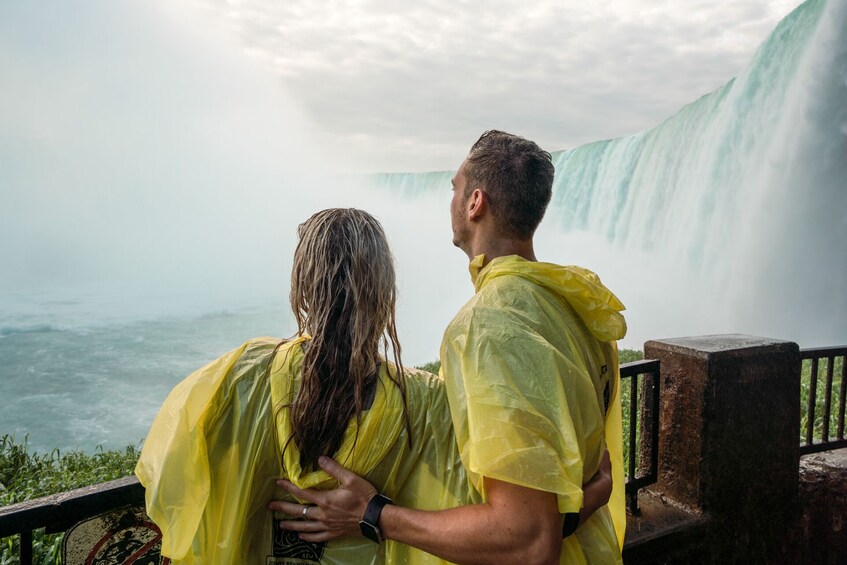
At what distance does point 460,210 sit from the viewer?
1700mm

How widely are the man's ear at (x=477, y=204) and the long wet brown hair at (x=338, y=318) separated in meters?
0.24

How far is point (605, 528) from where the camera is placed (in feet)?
5.38

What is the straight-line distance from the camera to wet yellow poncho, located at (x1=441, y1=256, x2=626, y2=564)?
4.14 feet

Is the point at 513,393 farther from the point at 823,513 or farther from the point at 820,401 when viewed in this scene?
the point at 820,401

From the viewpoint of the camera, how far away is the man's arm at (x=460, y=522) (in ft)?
4.16

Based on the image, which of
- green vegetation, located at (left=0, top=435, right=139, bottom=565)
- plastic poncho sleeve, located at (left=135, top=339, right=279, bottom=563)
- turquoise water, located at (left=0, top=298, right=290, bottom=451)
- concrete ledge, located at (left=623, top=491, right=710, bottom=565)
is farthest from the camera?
turquoise water, located at (left=0, top=298, right=290, bottom=451)

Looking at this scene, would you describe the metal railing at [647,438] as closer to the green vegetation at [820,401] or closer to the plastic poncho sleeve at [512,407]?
the plastic poncho sleeve at [512,407]

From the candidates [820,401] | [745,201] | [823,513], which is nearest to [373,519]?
[823,513]

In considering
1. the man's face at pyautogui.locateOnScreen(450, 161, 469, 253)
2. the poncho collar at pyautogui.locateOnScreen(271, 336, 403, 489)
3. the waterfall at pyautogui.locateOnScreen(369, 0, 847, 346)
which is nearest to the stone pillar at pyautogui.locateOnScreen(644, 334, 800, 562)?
the man's face at pyautogui.locateOnScreen(450, 161, 469, 253)

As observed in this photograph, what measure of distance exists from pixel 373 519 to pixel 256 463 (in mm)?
279

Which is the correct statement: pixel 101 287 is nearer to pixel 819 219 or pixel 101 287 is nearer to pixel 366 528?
pixel 819 219

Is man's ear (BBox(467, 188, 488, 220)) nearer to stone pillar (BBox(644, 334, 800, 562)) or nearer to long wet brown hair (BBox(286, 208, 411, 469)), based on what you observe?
long wet brown hair (BBox(286, 208, 411, 469))

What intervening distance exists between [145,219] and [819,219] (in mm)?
46580

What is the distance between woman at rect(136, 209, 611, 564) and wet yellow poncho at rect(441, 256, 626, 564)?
0.52 ft
